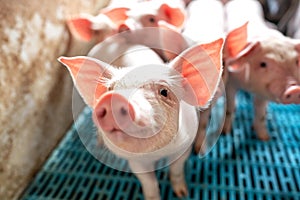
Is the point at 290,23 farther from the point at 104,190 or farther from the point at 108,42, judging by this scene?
the point at 104,190

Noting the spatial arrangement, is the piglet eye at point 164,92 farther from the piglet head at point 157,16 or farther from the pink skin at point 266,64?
the piglet head at point 157,16

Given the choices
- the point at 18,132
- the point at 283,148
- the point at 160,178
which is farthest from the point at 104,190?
the point at 283,148

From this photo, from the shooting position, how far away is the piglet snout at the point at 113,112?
694mm

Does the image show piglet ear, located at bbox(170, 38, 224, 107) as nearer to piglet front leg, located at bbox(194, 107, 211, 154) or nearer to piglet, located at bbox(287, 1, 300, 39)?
piglet front leg, located at bbox(194, 107, 211, 154)

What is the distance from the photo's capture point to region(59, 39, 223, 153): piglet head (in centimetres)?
75

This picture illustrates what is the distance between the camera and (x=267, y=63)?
119 cm

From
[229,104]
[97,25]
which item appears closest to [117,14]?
[97,25]

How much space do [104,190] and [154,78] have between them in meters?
0.54

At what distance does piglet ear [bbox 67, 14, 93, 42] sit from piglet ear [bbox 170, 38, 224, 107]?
2.02 feet

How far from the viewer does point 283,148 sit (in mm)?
1394

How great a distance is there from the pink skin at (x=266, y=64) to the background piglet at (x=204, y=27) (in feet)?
0.19

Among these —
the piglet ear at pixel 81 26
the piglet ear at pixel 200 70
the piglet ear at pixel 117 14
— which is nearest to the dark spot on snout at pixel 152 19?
the piglet ear at pixel 117 14

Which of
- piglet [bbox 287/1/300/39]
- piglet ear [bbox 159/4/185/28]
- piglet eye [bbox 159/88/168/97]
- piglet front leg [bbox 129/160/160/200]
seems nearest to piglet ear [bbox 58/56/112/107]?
piglet eye [bbox 159/88/168/97]

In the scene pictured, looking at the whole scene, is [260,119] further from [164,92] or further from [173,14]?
[164,92]
